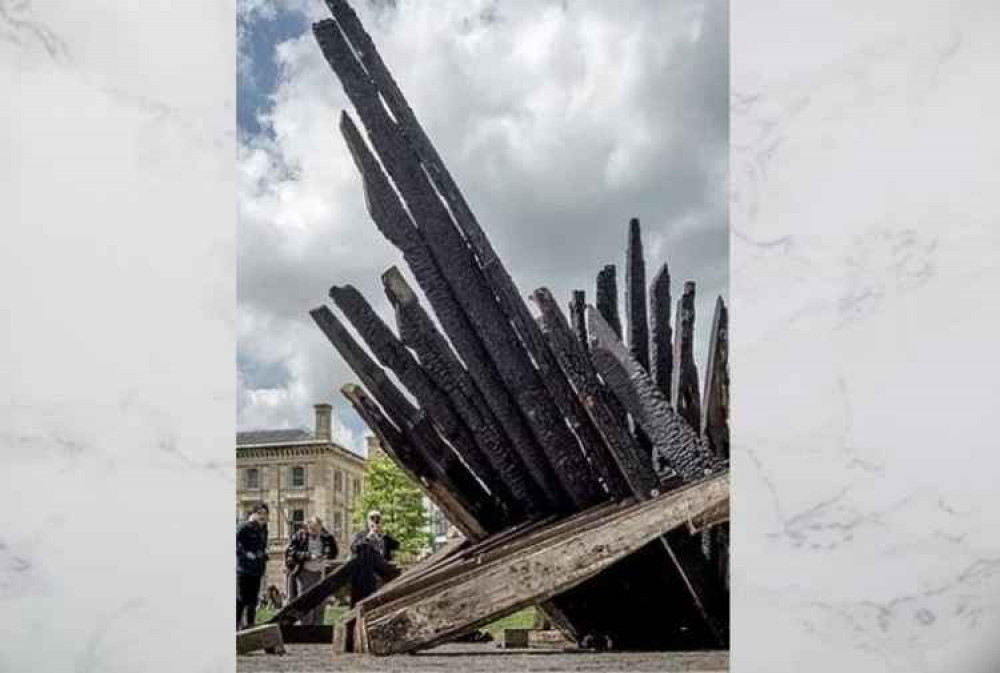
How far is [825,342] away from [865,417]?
20 centimetres

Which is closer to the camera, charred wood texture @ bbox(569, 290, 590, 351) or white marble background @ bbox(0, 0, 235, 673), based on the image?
white marble background @ bbox(0, 0, 235, 673)

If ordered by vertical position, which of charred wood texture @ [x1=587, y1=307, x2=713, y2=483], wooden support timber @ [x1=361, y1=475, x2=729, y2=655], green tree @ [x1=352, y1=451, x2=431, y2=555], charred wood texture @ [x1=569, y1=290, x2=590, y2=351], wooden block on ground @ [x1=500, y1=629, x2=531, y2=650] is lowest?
wooden block on ground @ [x1=500, y1=629, x2=531, y2=650]

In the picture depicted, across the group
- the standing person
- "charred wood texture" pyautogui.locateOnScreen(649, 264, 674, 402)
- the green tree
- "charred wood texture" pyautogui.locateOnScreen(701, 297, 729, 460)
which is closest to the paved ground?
the standing person

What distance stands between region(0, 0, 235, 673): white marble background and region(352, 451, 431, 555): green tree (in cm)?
132

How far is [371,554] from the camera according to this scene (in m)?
3.86

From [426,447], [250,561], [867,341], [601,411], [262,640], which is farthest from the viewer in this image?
[426,447]

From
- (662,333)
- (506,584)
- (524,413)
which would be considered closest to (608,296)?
(662,333)

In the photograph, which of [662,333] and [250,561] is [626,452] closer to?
[662,333]

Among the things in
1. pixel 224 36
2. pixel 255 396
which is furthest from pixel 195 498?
pixel 224 36

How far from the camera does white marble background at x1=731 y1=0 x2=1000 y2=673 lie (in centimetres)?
234

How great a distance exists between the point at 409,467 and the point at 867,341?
2061 millimetres

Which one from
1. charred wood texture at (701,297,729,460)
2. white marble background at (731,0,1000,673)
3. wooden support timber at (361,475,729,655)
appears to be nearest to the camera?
white marble background at (731,0,1000,673)

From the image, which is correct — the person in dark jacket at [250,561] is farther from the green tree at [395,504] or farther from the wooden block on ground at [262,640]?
the green tree at [395,504]

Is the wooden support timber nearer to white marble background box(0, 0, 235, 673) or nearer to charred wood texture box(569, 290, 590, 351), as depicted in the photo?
charred wood texture box(569, 290, 590, 351)
